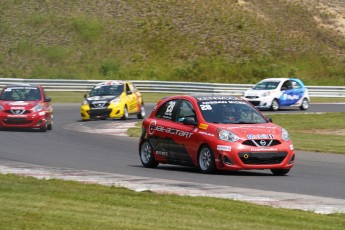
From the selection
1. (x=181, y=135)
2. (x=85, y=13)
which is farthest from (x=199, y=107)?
(x=85, y=13)

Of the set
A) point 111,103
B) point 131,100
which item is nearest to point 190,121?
point 111,103

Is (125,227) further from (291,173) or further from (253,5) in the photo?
(253,5)

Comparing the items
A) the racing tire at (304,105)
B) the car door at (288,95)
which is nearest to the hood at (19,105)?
the car door at (288,95)

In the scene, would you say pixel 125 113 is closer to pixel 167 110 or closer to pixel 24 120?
pixel 24 120

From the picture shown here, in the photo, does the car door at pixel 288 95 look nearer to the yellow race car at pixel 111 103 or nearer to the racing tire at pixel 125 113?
the yellow race car at pixel 111 103

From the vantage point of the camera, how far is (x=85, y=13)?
6812 centimetres

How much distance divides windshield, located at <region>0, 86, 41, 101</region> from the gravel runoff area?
1259 cm

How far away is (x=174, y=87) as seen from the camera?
179 ft

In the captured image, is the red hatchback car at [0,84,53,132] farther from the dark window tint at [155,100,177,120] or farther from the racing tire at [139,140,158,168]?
the dark window tint at [155,100,177,120]

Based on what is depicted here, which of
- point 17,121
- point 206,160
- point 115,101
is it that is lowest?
point 115,101

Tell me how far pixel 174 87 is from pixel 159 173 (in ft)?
122

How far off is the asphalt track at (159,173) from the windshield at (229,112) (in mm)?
934

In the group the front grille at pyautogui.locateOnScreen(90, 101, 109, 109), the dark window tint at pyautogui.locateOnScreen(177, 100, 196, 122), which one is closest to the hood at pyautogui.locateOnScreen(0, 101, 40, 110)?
the front grille at pyautogui.locateOnScreen(90, 101, 109, 109)

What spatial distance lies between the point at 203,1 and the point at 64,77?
51.6ft
